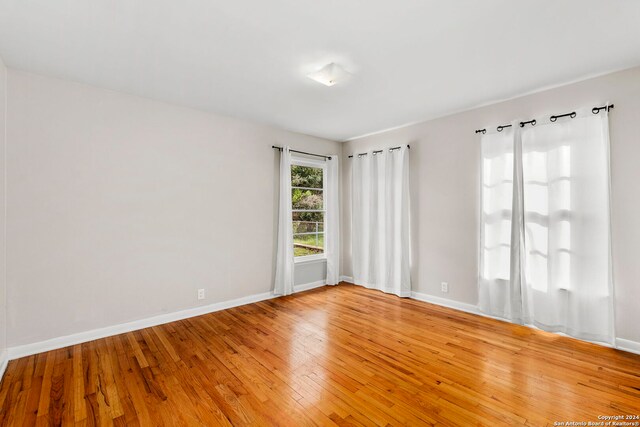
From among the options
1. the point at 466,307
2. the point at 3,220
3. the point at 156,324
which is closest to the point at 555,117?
the point at 466,307

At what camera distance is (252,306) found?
406cm

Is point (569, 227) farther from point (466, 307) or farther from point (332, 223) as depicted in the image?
point (332, 223)

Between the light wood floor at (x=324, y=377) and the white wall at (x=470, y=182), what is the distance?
692 mm

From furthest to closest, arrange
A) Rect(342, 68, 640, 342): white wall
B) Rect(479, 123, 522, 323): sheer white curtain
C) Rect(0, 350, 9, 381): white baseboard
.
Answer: Rect(479, 123, 522, 323): sheer white curtain
Rect(342, 68, 640, 342): white wall
Rect(0, 350, 9, 381): white baseboard

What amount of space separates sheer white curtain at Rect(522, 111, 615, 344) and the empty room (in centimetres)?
2

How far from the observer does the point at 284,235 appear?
4496 mm

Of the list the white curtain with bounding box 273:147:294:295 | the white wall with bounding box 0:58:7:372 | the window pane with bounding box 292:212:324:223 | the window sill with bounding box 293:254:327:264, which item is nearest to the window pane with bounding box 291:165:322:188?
the white curtain with bounding box 273:147:294:295

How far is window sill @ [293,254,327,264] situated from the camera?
4.86 meters

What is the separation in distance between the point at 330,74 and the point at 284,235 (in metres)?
2.55

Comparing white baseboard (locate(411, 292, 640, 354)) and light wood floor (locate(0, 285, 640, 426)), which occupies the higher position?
white baseboard (locate(411, 292, 640, 354))

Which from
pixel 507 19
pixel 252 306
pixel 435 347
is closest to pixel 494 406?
pixel 435 347

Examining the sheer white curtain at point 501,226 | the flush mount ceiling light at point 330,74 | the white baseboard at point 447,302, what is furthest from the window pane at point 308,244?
the flush mount ceiling light at point 330,74

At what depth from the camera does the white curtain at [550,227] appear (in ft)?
9.15

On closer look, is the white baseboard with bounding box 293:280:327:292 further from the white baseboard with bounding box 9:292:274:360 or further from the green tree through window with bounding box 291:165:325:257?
the white baseboard with bounding box 9:292:274:360
